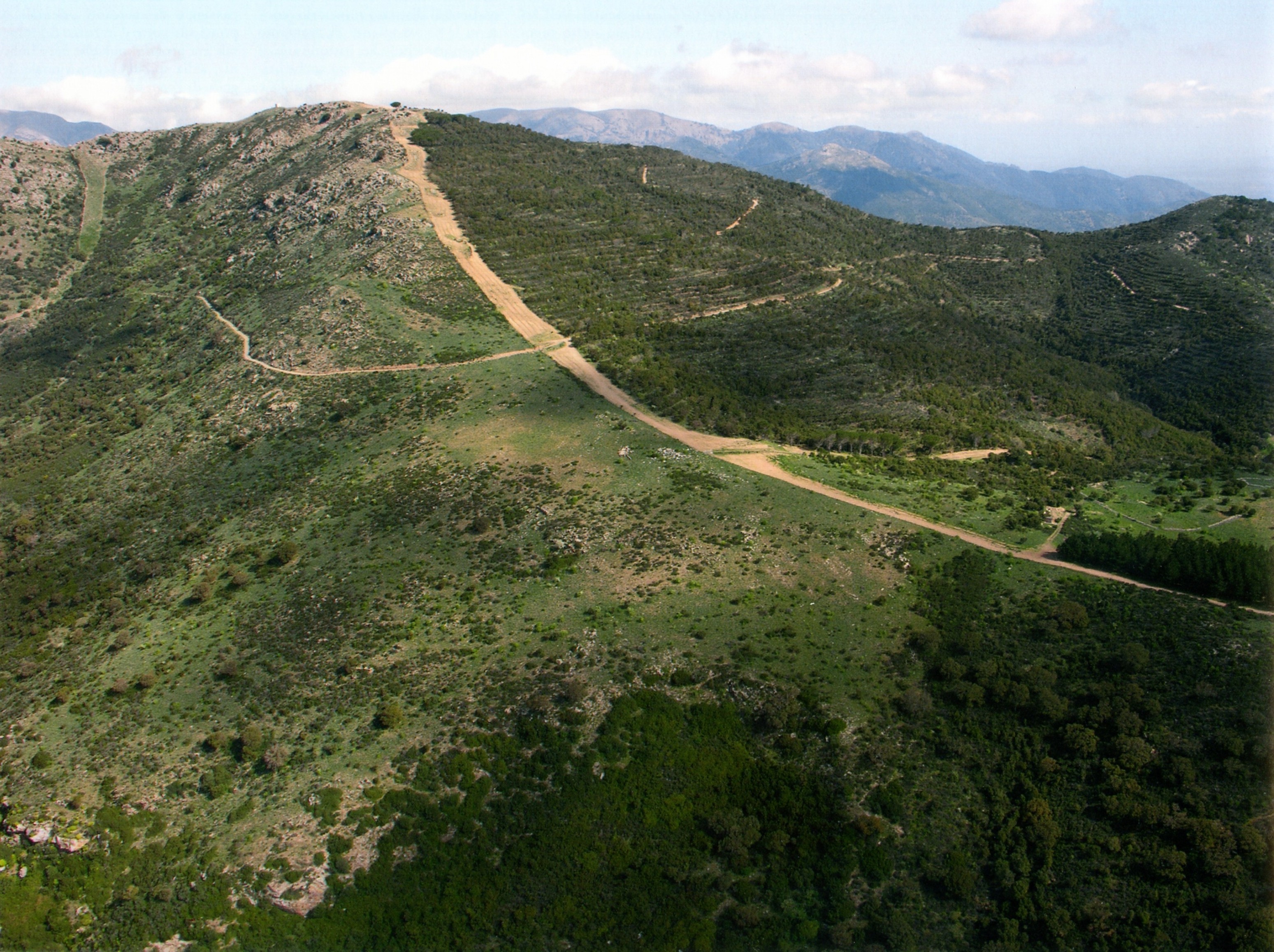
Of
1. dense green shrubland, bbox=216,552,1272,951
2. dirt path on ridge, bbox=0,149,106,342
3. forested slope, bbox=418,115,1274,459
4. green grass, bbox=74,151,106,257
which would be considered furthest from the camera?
green grass, bbox=74,151,106,257

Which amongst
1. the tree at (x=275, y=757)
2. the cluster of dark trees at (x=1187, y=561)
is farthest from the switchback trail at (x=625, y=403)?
the tree at (x=275, y=757)

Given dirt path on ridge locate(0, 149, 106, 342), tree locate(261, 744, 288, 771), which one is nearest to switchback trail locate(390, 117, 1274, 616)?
tree locate(261, 744, 288, 771)

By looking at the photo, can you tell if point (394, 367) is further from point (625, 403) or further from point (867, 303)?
point (867, 303)

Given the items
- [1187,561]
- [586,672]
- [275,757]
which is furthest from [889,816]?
[275,757]

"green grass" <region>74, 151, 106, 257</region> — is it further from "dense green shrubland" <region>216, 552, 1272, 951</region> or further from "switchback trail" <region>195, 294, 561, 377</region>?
"dense green shrubland" <region>216, 552, 1272, 951</region>

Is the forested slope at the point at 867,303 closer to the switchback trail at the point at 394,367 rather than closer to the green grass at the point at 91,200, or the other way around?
the switchback trail at the point at 394,367

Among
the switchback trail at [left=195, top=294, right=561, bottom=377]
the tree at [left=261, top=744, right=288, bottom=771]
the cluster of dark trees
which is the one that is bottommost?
the tree at [left=261, top=744, right=288, bottom=771]

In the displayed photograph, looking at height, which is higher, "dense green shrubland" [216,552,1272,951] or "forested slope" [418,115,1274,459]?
"forested slope" [418,115,1274,459]
